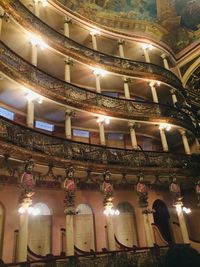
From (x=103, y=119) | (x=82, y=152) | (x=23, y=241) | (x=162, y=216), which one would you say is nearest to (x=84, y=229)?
(x=82, y=152)

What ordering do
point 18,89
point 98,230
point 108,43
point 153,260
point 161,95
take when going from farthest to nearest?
1. point 161,95
2. point 108,43
3. point 98,230
4. point 18,89
5. point 153,260

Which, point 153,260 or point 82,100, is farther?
point 82,100

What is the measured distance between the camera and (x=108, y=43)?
76.3 ft

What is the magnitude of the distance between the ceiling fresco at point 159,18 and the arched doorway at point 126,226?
52.3 ft

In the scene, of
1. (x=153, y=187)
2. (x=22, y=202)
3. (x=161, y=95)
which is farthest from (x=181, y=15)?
(x=22, y=202)

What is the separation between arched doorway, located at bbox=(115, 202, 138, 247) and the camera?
17.2 metres

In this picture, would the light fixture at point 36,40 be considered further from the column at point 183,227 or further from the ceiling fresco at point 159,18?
the column at point 183,227

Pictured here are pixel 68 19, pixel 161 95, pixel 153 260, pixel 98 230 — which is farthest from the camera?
pixel 161 95

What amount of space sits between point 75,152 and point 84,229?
4.96 metres

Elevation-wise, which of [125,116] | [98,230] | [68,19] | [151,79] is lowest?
[98,230]

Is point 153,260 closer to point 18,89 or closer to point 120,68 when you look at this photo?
point 18,89

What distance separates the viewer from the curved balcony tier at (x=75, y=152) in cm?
1219

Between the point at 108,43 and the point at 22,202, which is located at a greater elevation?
the point at 108,43

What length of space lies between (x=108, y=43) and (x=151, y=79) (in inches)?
205
